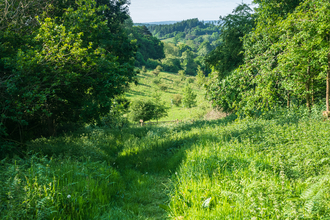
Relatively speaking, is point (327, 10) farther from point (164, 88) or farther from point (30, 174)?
point (164, 88)

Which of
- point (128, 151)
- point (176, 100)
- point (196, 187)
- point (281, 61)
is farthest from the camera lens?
point (176, 100)

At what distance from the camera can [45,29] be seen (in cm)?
683

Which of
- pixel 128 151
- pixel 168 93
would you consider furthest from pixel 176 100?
pixel 128 151

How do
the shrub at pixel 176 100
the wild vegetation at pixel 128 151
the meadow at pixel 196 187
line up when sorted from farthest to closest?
the shrub at pixel 176 100, the wild vegetation at pixel 128 151, the meadow at pixel 196 187

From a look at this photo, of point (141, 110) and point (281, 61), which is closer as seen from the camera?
point (281, 61)

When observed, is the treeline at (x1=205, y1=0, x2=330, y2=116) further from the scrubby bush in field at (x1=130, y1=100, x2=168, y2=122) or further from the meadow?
the scrubby bush in field at (x1=130, y1=100, x2=168, y2=122)

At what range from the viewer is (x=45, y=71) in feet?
20.1

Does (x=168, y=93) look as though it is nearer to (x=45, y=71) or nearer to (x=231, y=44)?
(x=231, y=44)

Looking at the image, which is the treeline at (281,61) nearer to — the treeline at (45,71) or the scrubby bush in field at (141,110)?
the treeline at (45,71)

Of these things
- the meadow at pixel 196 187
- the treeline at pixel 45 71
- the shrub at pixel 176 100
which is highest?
the treeline at pixel 45 71

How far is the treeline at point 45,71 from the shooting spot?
579 centimetres

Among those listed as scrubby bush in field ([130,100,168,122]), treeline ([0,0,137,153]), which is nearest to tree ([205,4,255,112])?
scrubby bush in field ([130,100,168,122])

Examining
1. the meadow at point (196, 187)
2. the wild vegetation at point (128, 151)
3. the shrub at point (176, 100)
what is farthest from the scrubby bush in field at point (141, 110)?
the shrub at point (176, 100)

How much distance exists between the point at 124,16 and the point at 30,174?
637 inches
